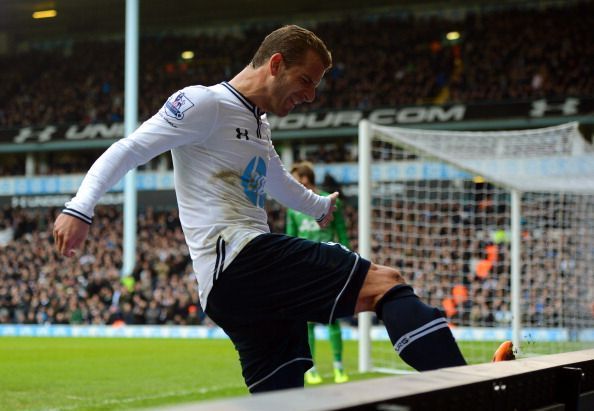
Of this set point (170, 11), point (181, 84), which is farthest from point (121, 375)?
point (170, 11)

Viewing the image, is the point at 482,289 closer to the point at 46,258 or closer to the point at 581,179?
the point at 581,179

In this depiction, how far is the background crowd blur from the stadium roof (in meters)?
0.64

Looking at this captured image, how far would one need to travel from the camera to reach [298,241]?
2.77 m

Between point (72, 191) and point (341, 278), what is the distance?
98.6 feet

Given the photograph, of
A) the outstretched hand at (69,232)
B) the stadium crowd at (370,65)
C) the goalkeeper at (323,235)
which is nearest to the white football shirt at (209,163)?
the outstretched hand at (69,232)

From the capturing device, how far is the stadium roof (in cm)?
3244

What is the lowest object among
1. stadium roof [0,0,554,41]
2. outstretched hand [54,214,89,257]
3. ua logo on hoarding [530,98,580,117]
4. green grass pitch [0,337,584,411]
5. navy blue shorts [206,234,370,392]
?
green grass pitch [0,337,584,411]

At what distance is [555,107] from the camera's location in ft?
81.1

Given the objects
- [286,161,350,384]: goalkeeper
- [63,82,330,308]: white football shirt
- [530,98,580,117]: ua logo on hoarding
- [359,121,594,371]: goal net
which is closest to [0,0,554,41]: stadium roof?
[530,98,580,117]: ua logo on hoarding

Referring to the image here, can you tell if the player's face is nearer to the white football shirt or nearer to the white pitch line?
the white football shirt

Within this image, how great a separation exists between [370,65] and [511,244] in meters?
19.5

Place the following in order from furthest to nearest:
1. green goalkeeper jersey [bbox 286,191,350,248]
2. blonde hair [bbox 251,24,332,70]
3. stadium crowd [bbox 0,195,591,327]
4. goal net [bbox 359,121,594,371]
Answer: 1. stadium crowd [bbox 0,195,591,327]
2. goal net [bbox 359,121,594,371]
3. green goalkeeper jersey [bbox 286,191,350,248]
4. blonde hair [bbox 251,24,332,70]

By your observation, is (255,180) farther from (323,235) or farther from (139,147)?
(323,235)

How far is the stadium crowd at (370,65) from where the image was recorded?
88.8 feet
